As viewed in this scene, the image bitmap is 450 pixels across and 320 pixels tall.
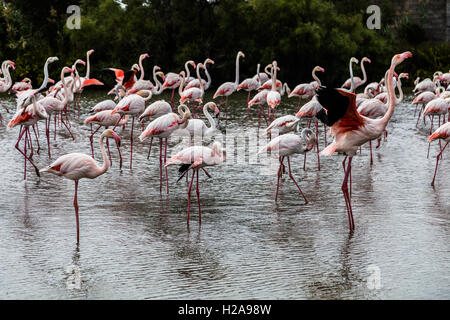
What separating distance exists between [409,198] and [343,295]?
11.0 ft

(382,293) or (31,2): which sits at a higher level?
(31,2)

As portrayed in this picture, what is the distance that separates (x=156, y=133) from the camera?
9.45 metres

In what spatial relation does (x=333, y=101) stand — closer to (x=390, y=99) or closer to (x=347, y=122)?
(x=347, y=122)

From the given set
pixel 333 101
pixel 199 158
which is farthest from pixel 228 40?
pixel 333 101

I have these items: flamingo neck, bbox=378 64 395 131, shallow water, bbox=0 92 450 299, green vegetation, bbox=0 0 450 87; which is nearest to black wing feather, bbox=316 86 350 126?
flamingo neck, bbox=378 64 395 131

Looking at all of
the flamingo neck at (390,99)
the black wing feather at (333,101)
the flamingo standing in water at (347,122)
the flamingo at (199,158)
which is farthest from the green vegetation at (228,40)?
the black wing feather at (333,101)

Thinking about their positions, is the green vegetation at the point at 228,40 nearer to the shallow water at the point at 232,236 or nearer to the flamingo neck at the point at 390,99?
the shallow water at the point at 232,236

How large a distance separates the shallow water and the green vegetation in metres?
15.3

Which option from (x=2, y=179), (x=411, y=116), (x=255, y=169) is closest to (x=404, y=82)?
(x=411, y=116)

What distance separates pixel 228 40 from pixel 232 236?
2069cm

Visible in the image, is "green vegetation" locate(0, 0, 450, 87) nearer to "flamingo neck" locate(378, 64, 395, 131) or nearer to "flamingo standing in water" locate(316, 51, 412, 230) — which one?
"flamingo neck" locate(378, 64, 395, 131)

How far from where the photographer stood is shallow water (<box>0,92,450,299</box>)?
5.52 m

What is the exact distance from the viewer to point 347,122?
7434 mm
